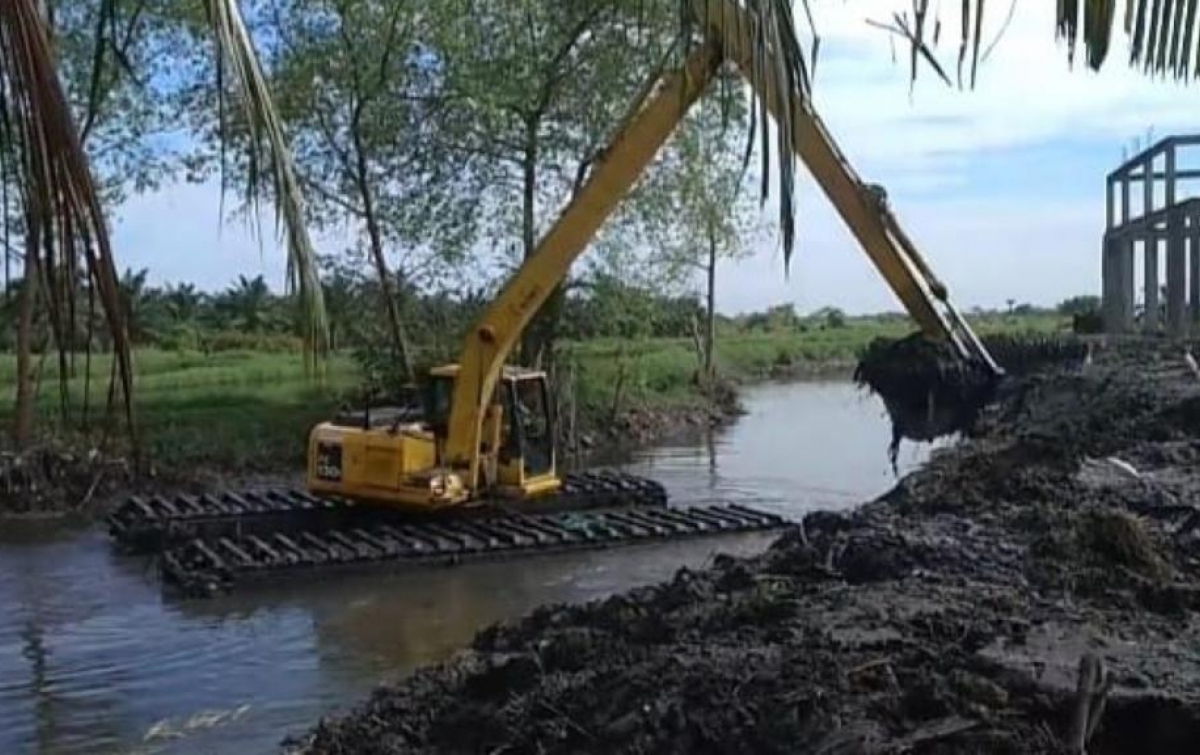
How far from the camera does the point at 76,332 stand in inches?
106

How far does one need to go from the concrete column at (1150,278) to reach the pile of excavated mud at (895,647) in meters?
9.29

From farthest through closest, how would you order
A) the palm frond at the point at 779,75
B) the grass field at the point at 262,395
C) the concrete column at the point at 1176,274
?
the grass field at the point at 262,395 < the concrete column at the point at 1176,274 < the palm frond at the point at 779,75

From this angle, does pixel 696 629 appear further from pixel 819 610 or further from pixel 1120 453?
pixel 1120 453

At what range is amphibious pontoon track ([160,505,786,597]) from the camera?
574 inches

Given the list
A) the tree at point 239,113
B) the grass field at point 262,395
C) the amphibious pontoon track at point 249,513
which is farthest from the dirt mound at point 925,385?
the tree at point 239,113

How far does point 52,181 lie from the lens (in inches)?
103

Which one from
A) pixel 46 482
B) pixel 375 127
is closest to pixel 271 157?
pixel 46 482

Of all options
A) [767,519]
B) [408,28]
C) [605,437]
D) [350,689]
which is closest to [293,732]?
[350,689]

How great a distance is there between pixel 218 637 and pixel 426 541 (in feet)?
10.2

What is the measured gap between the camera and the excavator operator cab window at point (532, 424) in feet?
56.0

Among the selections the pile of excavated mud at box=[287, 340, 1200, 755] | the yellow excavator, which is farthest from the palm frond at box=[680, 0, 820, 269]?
the yellow excavator

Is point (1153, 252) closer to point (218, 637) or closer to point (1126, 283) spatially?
point (1126, 283)

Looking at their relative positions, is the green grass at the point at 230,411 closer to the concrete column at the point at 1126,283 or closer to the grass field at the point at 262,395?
the grass field at the point at 262,395

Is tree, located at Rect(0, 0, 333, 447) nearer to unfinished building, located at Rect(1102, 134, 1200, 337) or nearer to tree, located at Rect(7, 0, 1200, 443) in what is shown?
tree, located at Rect(7, 0, 1200, 443)
